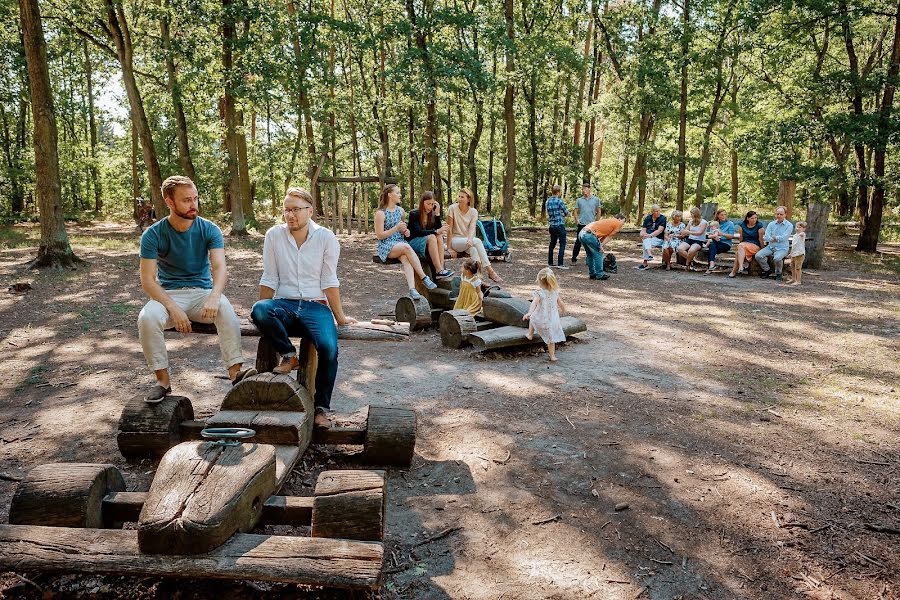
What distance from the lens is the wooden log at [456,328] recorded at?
21.8 feet

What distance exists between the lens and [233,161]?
17.4 metres

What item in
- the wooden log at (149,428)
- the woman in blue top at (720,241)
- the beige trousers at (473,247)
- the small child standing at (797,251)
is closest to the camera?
the wooden log at (149,428)

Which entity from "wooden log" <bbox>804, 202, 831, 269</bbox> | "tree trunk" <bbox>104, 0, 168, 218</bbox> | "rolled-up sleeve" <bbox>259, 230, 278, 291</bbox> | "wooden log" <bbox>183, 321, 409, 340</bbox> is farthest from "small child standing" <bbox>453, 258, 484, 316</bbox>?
"tree trunk" <bbox>104, 0, 168, 218</bbox>

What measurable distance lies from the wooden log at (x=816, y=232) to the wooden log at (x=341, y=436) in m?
12.5

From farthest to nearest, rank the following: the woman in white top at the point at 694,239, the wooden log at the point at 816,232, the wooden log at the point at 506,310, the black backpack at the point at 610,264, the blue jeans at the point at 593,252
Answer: the woman in white top at the point at 694,239
the black backpack at the point at 610,264
the wooden log at the point at 816,232
the blue jeans at the point at 593,252
the wooden log at the point at 506,310

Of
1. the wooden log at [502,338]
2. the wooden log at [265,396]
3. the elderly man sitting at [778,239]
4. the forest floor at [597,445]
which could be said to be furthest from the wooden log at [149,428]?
the elderly man sitting at [778,239]

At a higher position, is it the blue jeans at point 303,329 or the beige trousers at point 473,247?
the beige trousers at point 473,247

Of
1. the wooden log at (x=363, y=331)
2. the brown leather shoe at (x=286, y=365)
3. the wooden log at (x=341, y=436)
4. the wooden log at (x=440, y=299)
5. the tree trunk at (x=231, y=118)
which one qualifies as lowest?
the wooden log at (x=341, y=436)

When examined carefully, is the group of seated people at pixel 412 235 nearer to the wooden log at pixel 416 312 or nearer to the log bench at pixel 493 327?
the wooden log at pixel 416 312

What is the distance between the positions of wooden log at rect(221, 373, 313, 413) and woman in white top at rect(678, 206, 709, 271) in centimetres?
1208

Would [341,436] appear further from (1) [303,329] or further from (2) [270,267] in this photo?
(2) [270,267]

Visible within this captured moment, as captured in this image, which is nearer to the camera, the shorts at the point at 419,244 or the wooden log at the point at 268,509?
the wooden log at the point at 268,509

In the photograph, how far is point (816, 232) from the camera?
12797 millimetres

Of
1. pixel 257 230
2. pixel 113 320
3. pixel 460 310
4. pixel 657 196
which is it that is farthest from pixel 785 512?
pixel 657 196
